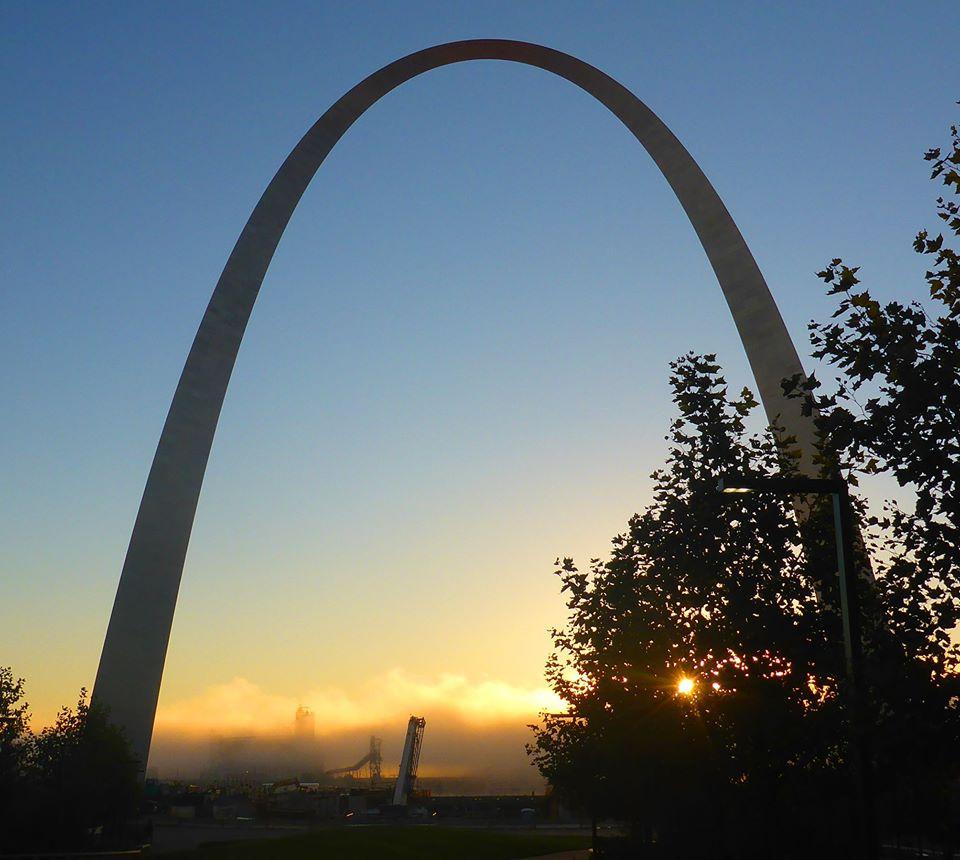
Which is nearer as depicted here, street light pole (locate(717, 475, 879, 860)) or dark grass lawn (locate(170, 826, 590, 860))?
street light pole (locate(717, 475, 879, 860))

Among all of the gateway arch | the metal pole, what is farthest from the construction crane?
the metal pole

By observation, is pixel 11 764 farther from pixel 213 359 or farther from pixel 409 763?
pixel 409 763

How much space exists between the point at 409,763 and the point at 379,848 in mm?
96390

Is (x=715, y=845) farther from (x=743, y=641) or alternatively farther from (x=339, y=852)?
(x=339, y=852)

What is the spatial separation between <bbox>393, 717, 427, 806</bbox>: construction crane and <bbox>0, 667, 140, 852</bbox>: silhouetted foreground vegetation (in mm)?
89134

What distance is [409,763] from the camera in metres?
128

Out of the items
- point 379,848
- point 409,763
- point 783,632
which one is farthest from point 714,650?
point 409,763

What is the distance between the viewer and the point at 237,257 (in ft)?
127

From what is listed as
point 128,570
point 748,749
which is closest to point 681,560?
point 748,749

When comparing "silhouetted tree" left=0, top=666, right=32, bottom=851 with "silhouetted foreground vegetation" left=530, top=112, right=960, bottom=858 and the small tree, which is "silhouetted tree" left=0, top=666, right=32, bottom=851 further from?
"silhouetted foreground vegetation" left=530, top=112, right=960, bottom=858

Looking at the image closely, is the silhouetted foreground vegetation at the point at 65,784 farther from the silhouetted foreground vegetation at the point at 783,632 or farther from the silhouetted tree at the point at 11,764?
the silhouetted foreground vegetation at the point at 783,632

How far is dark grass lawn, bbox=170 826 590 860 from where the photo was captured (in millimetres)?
31839

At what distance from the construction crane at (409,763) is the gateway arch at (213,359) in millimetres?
93003

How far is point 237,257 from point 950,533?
92.7ft
